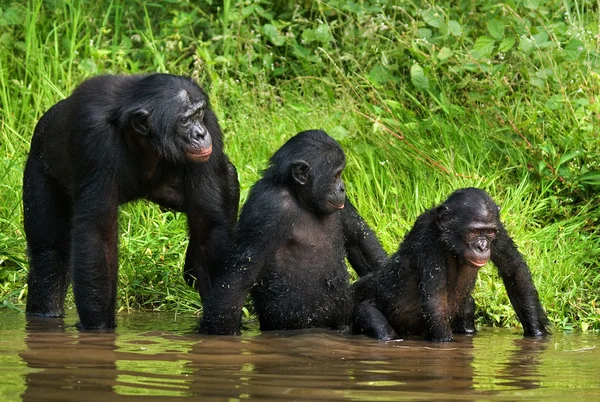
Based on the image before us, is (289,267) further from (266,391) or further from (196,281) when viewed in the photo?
(266,391)

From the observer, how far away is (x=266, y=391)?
487cm

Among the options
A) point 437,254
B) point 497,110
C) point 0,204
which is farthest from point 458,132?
point 0,204

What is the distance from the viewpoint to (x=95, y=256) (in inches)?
280

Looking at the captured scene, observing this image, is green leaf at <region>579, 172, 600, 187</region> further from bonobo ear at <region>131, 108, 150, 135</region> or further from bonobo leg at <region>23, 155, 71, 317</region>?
bonobo leg at <region>23, 155, 71, 317</region>

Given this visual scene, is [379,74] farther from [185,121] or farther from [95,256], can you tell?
[95,256]

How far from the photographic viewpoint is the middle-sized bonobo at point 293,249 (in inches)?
282

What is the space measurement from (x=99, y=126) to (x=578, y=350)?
323cm

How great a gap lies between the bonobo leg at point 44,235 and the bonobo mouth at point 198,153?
1371 millimetres

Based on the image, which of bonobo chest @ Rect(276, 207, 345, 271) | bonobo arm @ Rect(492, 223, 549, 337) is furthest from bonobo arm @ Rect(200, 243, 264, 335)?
bonobo arm @ Rect(492, 223, 549, 337)

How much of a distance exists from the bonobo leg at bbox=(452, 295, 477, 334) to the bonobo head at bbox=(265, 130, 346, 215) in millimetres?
1041

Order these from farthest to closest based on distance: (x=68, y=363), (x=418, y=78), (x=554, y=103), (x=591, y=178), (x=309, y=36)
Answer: (x=309, y=36) < (x=418, y=78) < (x=554, y=103) < (x=591, y=178) < (x=68, y=363)

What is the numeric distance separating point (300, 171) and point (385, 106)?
8.96 feet

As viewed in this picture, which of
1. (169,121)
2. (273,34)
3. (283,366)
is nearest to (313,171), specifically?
(169,121)

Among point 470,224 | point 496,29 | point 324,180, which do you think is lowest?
point 470,224
